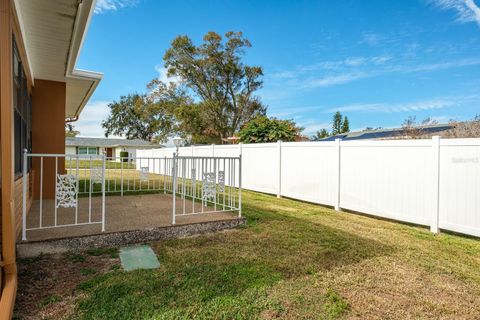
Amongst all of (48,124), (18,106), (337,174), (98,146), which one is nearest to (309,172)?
(337,174)

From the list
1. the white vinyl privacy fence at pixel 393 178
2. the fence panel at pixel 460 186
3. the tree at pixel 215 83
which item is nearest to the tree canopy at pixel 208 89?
the tree at pixel 215 83

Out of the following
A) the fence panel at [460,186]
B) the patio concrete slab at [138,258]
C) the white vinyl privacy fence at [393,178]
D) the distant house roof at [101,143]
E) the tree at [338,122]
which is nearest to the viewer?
the patio concrete slab at [138,258]

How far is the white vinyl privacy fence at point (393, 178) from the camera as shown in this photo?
4973 millimetres

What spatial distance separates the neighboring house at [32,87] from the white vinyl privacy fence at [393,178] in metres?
5.64

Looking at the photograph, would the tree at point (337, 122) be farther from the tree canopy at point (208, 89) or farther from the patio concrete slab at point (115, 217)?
the patio concrete slab at point (115, 217)

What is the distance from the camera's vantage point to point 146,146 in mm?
36906

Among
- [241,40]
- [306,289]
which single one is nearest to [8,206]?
[306,289]

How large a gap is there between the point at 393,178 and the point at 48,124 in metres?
7.67

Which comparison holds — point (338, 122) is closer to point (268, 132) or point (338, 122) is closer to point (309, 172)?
point (268, 132)

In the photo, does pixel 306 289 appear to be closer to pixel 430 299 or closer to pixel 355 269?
pixel 355 269

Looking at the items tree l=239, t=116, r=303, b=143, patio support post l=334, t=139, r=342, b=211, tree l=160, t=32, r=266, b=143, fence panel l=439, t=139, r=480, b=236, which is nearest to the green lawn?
fence panel l=439, t=139, r=480, b=236

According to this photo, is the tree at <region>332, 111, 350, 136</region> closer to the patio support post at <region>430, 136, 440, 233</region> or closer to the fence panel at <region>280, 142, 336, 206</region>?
the fence panel at <region>280, 142, 336, 206</region>

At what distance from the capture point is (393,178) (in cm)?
603

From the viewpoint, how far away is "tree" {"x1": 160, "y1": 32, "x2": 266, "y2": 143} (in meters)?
27.3
